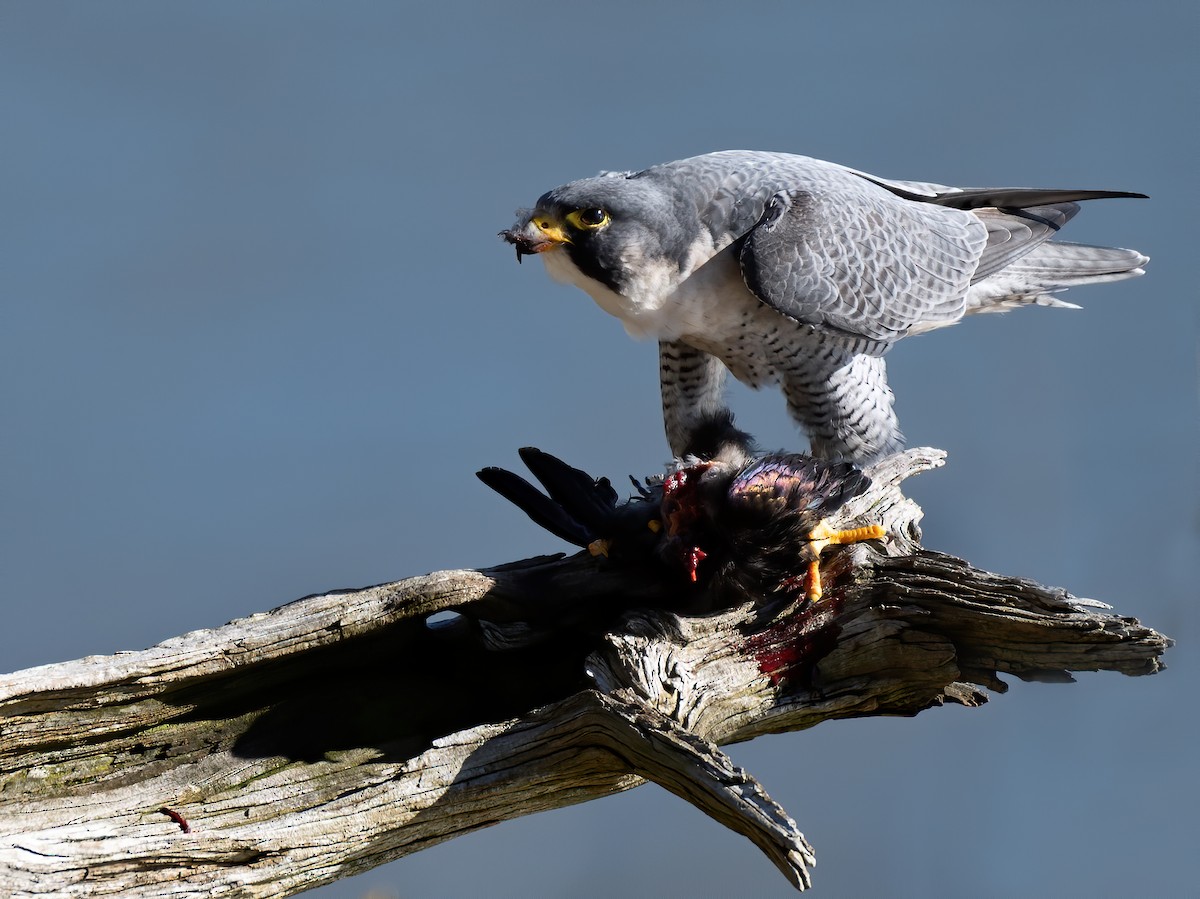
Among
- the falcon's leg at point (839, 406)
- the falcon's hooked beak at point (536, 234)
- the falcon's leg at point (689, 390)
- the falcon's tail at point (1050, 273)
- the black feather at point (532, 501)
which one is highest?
the falcon's tail at point (1050, 273)

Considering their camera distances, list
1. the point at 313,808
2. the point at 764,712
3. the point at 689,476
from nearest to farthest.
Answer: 1. the point at 313,808
2. the point at 764,712
3. the point at 689,476

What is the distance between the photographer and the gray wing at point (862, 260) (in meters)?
2.66

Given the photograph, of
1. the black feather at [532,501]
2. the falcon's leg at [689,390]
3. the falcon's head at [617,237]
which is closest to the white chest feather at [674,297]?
the falcon's head at [617,237]

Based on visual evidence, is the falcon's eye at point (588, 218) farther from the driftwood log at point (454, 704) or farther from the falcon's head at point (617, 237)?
the driftwood log at point (454, 704)

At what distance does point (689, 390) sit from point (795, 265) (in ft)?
1.74

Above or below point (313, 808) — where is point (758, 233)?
above

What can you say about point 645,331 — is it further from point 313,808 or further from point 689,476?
point 313,808

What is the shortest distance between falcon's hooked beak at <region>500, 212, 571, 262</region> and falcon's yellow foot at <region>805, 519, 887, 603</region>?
816mm

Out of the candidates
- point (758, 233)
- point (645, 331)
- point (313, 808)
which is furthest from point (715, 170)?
point (313, 808)

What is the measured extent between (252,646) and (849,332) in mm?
1549

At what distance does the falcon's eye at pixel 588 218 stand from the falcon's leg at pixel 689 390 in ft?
2.04

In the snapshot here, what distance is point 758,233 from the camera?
Answer: 105 inches

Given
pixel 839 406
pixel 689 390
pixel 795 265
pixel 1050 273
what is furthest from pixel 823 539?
pixel 1050 273

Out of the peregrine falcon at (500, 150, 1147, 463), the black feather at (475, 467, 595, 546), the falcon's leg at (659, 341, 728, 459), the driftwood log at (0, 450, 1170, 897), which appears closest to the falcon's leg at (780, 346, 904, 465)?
the peregrine falcon at (500, 150, 1147, 463)
